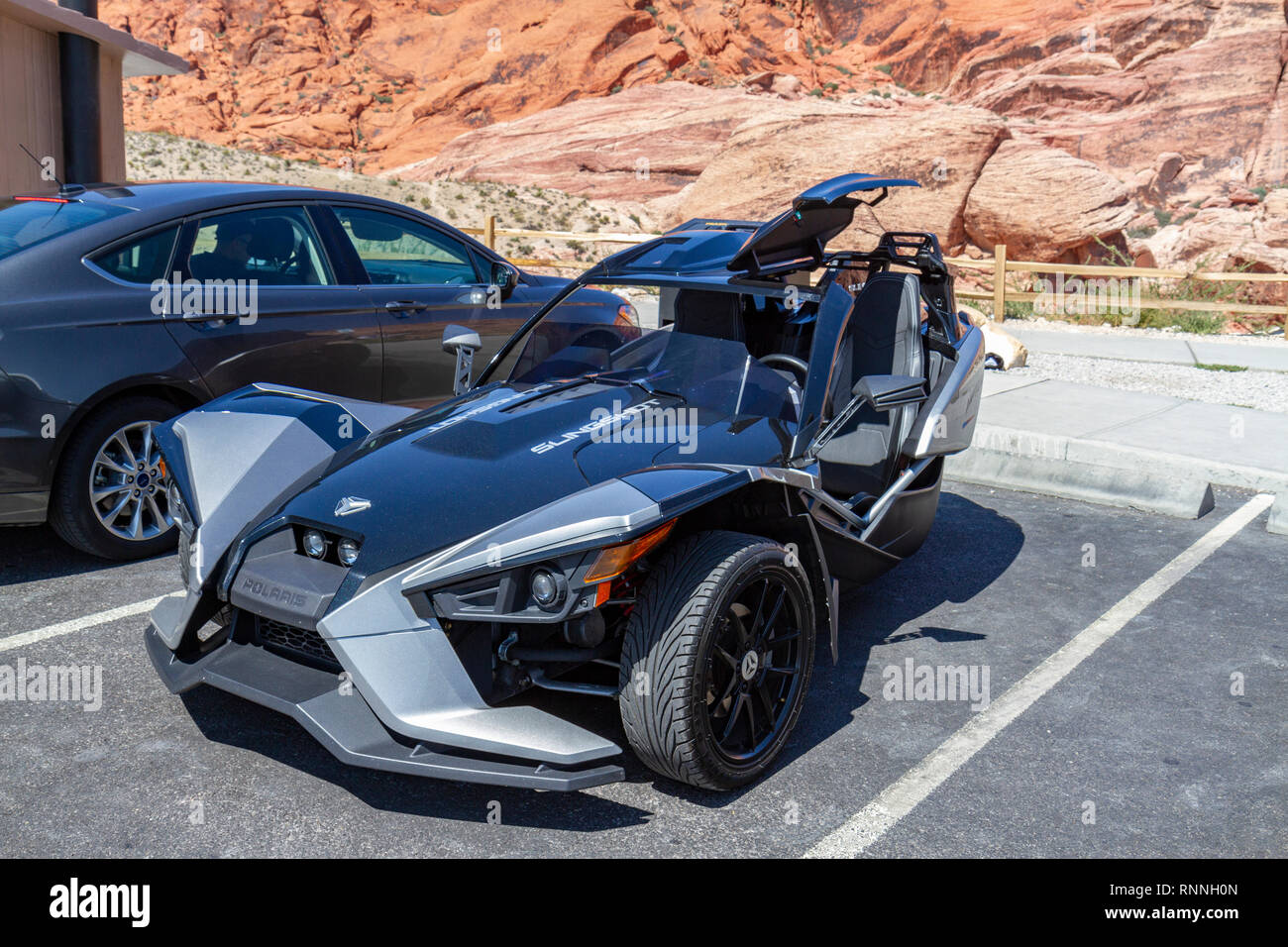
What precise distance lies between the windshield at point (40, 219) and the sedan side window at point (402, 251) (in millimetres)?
1201

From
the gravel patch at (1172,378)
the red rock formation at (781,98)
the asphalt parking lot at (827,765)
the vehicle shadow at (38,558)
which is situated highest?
the red rock formation at (781,98)

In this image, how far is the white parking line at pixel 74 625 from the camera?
4.27 metres

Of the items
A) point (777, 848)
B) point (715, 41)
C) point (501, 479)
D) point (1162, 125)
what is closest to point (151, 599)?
point (501, 479)

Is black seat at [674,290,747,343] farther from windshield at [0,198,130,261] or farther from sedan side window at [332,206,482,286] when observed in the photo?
windshield at [0,198,130,261]

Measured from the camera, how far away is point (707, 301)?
4.58 metres

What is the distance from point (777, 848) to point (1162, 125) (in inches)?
1755

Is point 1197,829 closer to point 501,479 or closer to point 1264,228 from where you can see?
point 501,479

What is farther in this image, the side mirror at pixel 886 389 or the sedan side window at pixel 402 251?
the sedan side window at pixel 402 251

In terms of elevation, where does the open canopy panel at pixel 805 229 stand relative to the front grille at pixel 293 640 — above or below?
above

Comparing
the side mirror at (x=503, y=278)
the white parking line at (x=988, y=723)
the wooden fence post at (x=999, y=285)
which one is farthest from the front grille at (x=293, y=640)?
the wooden fence post at (x=999, y=285)

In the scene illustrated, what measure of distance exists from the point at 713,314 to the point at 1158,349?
9986 millimetres

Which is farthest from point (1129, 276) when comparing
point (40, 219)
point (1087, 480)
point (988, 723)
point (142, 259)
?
point (40, 219)

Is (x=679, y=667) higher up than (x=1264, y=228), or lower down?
lower down

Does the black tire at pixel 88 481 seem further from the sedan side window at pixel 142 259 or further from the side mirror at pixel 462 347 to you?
the side mirror at pixel 462 347
